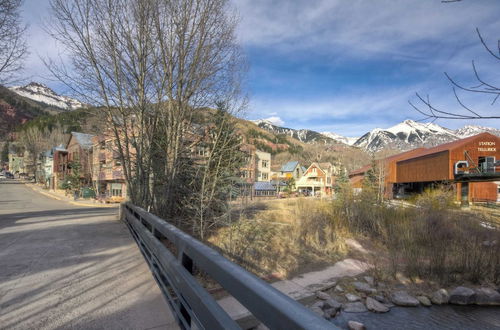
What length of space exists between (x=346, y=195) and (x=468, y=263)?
8.20 metres

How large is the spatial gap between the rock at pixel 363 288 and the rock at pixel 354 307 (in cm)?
89

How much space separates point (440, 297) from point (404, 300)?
1293 millimetres

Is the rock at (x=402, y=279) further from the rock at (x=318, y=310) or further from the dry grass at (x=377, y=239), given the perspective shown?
the rock at (x=318, y=310)

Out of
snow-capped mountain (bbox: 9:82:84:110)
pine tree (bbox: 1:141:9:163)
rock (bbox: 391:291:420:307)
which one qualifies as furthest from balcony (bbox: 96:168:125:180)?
pine tree (bbox: 1:141:9:163)

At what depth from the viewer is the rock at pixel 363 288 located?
9.93 m

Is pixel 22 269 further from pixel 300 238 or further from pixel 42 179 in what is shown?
pixel 42 179

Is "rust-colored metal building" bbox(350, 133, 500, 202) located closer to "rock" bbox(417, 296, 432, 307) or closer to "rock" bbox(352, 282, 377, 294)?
"rock" bbox(417, 296, 432, 307)

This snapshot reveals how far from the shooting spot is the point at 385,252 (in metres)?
14.6

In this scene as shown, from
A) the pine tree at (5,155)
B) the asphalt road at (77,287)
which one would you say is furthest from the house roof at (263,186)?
the pine tree at (5,155)

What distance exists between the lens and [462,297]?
376 inches

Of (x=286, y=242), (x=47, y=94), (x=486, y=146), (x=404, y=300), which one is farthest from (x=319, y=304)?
(x=486, y=146)

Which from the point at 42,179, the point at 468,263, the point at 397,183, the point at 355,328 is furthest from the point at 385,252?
the point at 42,179

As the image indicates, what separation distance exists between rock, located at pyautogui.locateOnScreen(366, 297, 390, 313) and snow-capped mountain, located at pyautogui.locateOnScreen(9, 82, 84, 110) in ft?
38.3

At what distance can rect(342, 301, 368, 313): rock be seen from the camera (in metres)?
8.78
